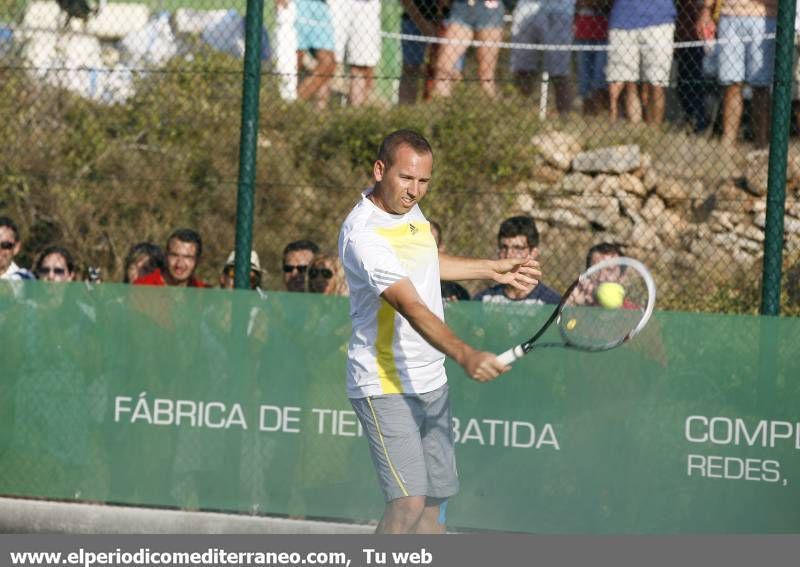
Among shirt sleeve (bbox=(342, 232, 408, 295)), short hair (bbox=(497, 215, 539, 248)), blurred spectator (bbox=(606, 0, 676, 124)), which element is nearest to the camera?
shirt sleeve (bbox=(342, 232, 408, 295))

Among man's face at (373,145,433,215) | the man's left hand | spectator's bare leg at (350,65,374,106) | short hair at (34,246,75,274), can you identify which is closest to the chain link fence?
spectator's bare leg at (350,65,374,106)

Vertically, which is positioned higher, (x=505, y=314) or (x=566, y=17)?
(x=566, y=17)

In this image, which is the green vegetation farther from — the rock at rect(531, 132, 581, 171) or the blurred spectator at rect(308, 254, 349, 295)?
the blurred spectator at rect(308, 254, 349, 295)

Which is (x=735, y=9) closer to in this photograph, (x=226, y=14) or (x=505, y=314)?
(x=505, y=314)

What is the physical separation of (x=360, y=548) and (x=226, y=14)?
21.3 feet

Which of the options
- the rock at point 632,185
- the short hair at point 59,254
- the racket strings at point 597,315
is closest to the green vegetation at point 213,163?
the rock at point 632,185

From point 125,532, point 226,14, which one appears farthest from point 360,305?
point 226,14

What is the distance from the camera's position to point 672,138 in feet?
32.1

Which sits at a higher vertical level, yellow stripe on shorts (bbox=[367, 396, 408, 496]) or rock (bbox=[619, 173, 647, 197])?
rock (bbox=[619, 173, 647, 197])

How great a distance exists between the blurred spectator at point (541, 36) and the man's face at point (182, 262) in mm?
3041

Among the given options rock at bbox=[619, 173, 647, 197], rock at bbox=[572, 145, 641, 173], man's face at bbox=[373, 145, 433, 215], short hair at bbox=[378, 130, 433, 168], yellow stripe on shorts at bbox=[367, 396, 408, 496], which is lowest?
yellow stripe on shorts at bbox=[367, 396, 408, 496]

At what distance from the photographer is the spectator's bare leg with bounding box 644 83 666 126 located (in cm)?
916

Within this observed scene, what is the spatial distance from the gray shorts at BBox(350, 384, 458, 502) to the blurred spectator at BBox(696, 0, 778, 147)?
3778 mm

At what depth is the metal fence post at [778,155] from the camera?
734cm
